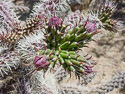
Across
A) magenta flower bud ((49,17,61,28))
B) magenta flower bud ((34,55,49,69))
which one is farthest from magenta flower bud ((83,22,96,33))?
magenta flower bud ((34,55,49,69))

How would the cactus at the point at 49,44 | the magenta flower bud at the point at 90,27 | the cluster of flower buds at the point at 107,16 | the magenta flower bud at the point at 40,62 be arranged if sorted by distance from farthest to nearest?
1. the cluster of flower buds at the point at 107,16
2. the magenta flower bud at the point at 90,27
3. the cactus at the point at 49,44
4. the magenta flower bud at the point at 40,62

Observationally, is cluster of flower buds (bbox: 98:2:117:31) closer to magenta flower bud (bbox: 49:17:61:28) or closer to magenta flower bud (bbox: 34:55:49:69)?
magenta flower bud (bbox: 49:17:61:28)

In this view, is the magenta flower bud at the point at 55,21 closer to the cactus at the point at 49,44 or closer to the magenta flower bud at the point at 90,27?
the cactus at the point at 49,44

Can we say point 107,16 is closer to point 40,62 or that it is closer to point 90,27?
point 90,27

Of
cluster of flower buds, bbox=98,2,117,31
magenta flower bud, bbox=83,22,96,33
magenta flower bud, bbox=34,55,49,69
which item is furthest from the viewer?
cluster of flower buds, bbox=98,2,117,31

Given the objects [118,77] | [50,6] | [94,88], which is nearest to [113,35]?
[118,77]

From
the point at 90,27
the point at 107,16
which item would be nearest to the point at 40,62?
the point at 90,27

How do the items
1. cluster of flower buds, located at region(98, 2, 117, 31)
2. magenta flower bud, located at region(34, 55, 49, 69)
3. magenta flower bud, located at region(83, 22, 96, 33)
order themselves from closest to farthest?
magenta flower bud, located at region(34, 55, 49, 69)
magenta flower bud, located at region(83, 22, 96, 33)
cluster of flower buds, located at region(98, 2, 117, 31)

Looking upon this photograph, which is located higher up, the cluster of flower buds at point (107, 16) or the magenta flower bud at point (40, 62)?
the cluster of flower buds at point (107, 16)

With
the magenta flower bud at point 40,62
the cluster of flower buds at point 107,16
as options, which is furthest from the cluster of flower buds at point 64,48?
the cluster of flower buds at point 107,16

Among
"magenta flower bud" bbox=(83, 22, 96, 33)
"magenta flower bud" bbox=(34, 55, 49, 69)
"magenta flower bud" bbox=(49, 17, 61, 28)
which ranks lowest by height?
"magenta flower bud" bbox=(34, 55, 49, 69)

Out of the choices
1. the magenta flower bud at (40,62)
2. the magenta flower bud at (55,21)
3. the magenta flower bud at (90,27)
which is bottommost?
the magenta flower bud at (40,62)
